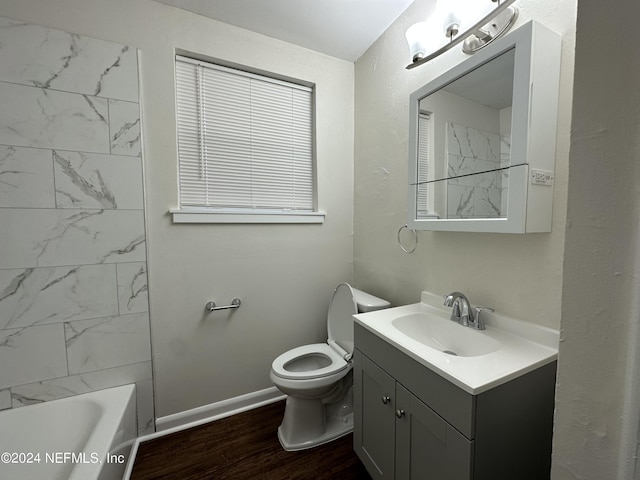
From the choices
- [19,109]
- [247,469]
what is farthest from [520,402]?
[19,109]

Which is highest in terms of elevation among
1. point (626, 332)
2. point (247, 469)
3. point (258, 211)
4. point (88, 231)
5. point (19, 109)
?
point (19, 109)

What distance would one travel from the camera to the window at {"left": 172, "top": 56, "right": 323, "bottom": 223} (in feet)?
5.36

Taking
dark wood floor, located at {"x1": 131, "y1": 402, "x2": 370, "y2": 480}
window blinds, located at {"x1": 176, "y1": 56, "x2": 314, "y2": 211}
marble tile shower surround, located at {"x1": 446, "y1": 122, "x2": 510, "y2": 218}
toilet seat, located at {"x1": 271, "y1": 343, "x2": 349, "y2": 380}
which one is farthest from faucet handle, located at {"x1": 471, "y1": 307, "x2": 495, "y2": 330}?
window blinds, located at {"x1": 176, "y1": 56, "x2": 314, "y2": 211}

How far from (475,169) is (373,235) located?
83 centimetres

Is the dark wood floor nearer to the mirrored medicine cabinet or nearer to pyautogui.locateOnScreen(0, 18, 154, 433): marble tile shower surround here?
Answer: pyautogui.locateOnScreen(0, 18, 154, 433): marble tile shower surround

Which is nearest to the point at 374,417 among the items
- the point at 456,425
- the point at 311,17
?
the point at 456,425

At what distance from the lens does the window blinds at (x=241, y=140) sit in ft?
5.37

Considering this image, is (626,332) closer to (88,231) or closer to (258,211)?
(258,211)

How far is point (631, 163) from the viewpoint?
0.36m

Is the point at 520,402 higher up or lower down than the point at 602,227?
lower down

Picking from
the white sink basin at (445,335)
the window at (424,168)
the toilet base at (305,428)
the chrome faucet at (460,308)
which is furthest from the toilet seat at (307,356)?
the window at (424,168)

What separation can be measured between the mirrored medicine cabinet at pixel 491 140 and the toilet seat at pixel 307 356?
2.96 ft

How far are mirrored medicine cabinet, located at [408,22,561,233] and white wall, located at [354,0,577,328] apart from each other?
67 mm

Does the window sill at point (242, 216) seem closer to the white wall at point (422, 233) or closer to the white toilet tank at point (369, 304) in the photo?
the white wall at point (422, 233)
